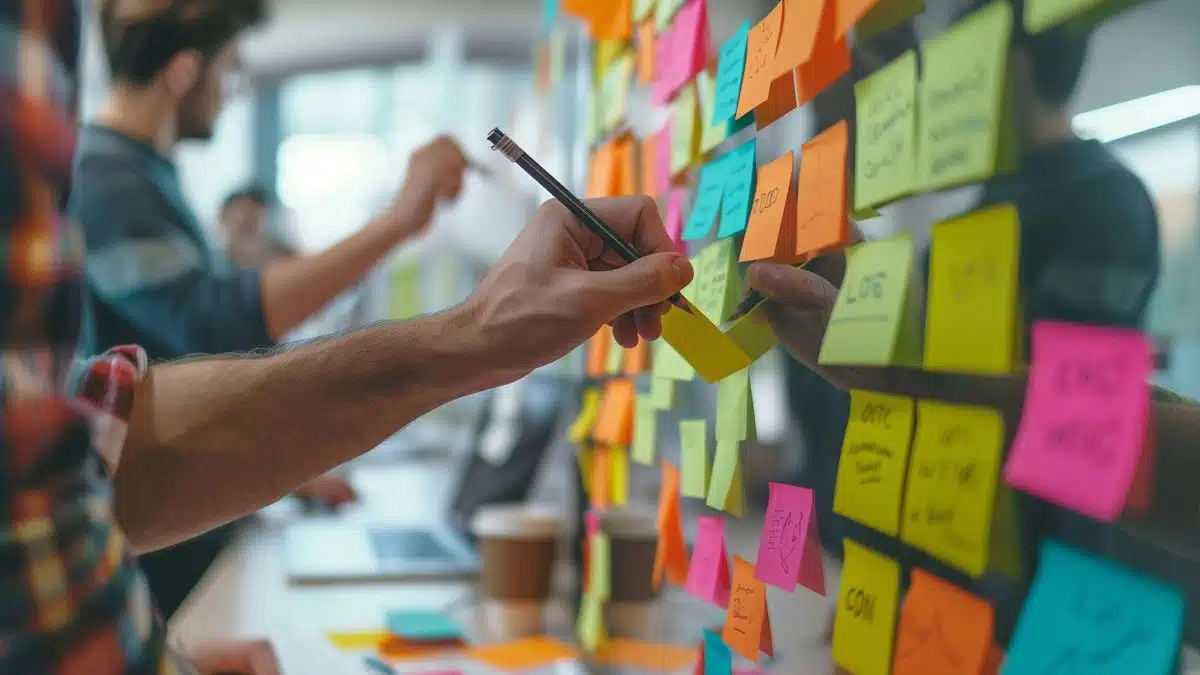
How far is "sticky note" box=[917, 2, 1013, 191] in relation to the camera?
0.34m

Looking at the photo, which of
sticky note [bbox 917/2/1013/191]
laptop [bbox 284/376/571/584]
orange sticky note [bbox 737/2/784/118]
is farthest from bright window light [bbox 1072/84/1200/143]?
laptop [bbox 284/376/571/584]

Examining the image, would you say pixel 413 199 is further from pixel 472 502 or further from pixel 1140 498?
pixel 1140 498

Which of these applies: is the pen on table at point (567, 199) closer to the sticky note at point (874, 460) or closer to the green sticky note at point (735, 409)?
the green sticky note at point (735, 409)

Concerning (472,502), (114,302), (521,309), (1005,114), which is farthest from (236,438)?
(472,502)

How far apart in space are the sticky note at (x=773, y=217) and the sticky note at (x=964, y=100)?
5.1 inches

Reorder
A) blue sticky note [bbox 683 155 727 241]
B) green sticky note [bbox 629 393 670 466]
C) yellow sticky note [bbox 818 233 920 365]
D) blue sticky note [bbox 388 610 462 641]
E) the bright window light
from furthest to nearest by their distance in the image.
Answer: blue sticky note [bbox 388 610 462 641] < green sticky note [bbox 629 393 670 466] < blue sticky note [bbox 683 155 727 241] < yellow sticky note [bbox 818 233 920 365] < the bright window light

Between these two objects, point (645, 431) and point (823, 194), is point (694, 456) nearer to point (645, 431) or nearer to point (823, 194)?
point (645, 431)

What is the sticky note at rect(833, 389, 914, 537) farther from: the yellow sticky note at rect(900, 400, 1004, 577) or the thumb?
the thumb

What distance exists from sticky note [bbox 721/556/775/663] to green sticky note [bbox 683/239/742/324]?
0.15 meters

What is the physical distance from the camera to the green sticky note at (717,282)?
59 centimetres

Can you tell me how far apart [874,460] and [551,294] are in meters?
0.20

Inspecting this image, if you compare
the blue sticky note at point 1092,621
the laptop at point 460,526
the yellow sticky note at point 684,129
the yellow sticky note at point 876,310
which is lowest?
the laptop at point 460,526

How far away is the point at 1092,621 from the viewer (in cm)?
31

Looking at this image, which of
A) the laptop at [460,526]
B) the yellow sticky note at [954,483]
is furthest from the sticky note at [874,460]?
the laptop at [460,526]
